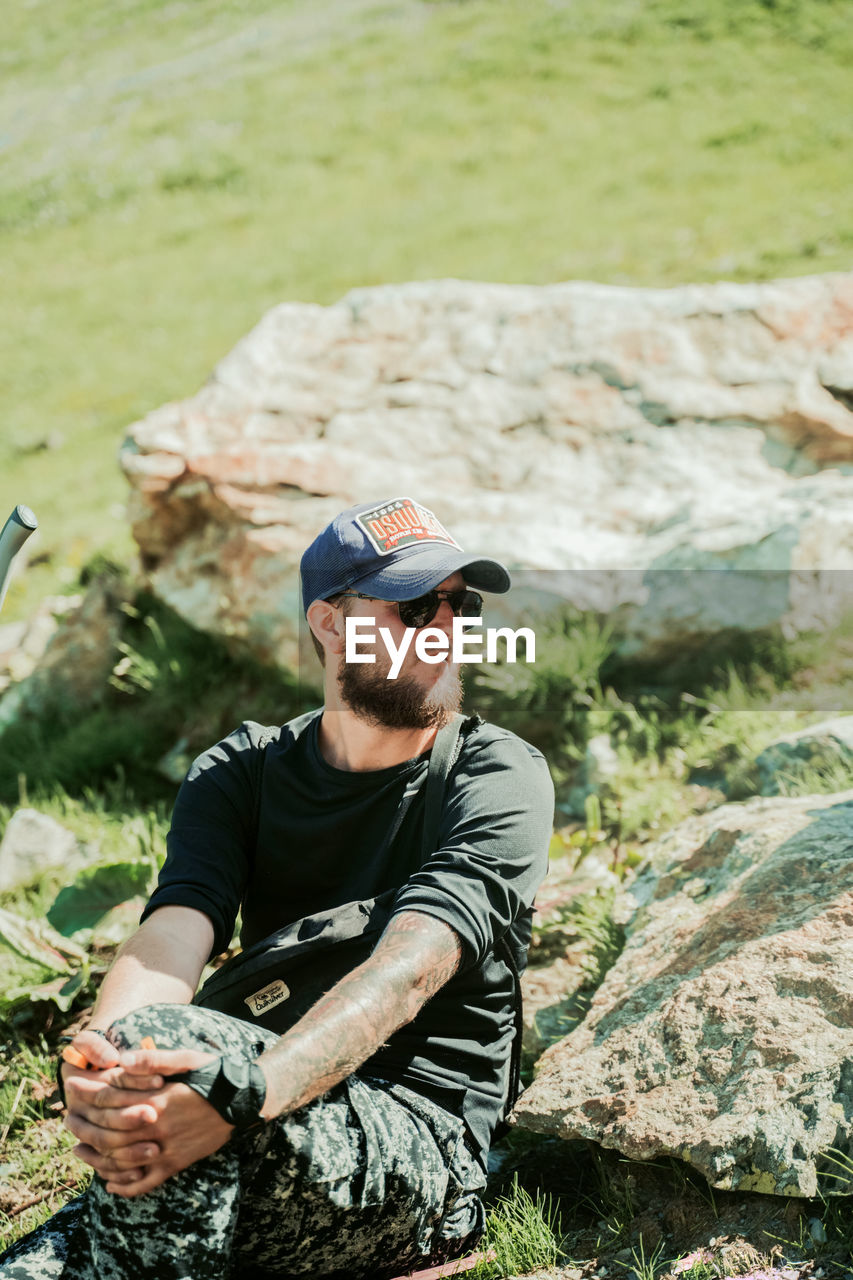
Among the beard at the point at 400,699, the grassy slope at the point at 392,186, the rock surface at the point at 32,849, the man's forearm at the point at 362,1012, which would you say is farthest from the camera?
the grassy slope at the point at 392,186

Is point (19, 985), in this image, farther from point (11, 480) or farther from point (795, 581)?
point (11, 480)

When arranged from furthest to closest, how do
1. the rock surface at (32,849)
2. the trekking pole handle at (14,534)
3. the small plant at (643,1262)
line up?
the rock surface at (32,849) → the trekking pole handle at (14,534) → the small plant at (643,1262)

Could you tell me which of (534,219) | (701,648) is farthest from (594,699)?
(534,219)

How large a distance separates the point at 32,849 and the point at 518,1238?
3554 millimetres

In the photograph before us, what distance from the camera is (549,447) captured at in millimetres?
6449

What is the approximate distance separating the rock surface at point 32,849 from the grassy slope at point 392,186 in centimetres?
284

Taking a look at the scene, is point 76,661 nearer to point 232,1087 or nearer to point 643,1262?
point 232,1087

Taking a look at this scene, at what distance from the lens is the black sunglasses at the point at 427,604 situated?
3.39 meters

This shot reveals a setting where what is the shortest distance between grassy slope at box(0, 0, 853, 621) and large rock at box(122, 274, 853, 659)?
180 cm

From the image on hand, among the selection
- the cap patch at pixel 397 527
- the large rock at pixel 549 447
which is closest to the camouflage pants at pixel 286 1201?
the cap patch at pixel 397 527

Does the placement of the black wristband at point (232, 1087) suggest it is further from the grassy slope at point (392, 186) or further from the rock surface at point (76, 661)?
the grassy slope at point (392, 186)

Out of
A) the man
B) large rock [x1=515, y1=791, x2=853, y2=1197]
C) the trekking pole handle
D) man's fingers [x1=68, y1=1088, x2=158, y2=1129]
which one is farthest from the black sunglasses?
man's fingers [x1=68, y1=1088, x2=158, y2=1129]

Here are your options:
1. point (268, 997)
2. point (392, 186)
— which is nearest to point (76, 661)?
point (268, 997)

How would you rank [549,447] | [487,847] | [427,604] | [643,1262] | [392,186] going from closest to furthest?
[643,1262] → [487,847] → [427,604] → [549,447] → [392,186]
